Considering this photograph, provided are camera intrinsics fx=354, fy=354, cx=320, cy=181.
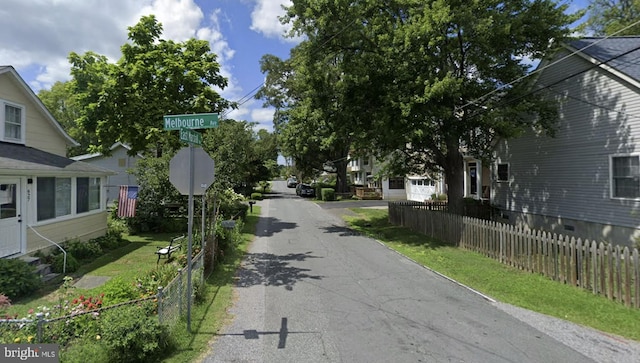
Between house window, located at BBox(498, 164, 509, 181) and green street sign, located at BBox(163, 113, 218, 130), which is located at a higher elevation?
green street sign, located at BBox(163, 113, 218, 130)

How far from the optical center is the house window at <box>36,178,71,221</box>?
430 inches

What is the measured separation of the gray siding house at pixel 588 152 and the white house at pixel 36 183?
56.4 ft

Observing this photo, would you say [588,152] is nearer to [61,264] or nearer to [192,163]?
[192,163]

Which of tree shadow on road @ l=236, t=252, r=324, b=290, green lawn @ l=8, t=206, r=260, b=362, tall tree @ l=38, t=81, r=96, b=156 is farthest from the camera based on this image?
tall tree @ l=38, t=81, r=96, b=156

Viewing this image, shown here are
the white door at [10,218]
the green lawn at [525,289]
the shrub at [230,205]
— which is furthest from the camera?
the shrub at [230,205]

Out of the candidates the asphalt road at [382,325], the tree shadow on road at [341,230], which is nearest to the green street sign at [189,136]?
the asphalt road at [382,325]

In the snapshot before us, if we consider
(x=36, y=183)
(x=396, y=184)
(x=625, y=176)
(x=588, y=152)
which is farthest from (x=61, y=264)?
(x=396, y=184)

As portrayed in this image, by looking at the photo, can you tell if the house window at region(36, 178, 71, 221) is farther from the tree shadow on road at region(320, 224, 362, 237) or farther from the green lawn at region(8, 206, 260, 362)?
the tree shadow on road at region(320, 224, 362, 237)

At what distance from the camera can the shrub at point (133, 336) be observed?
4348 millimetres

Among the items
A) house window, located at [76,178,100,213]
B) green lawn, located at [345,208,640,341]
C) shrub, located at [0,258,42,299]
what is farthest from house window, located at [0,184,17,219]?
green lawn, located at [345,208,640,341]

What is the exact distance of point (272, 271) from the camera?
9.66 m

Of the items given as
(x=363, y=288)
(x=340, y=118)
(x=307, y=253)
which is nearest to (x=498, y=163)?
(x=340, y=118)

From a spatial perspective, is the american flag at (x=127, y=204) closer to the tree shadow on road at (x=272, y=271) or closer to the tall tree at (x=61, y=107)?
the tree shadow on road at (x=272, y=271)

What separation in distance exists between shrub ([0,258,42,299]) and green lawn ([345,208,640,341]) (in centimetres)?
988
